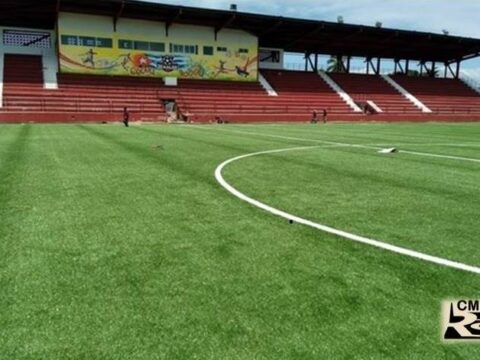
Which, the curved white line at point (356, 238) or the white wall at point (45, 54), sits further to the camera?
the white wall at point (45, 54)

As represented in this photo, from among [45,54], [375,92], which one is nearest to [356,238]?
[45,54]

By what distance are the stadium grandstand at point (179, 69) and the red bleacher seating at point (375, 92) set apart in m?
0.17

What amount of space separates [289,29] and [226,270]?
49279 mm

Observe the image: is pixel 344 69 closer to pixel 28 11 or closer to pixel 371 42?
pixel 371 42

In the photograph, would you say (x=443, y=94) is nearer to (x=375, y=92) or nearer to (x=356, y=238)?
(x=375, y=92)

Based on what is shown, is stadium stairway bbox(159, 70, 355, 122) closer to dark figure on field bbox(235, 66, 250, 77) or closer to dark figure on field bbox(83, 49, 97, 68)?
dark figure on field bbox(235, 66, 250, 77)

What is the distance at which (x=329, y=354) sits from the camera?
262 centimetres

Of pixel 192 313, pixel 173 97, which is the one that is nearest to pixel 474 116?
pixel 173 97

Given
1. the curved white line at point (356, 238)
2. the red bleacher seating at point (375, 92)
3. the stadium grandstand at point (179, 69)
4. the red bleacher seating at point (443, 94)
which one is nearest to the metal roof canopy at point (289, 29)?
the stadium grandstand at point (179, 69)

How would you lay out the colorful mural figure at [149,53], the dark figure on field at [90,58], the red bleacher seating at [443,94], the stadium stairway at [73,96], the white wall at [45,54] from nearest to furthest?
the stadium stairway at [73,96], the white wall at [45,54], the colorful mural figure at [149,53], the dark figure on field at [90,58], the red bleacher seating at [443,94]

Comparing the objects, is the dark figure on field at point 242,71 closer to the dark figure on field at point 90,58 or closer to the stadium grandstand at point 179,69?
the stadium grandstand at point 179,69

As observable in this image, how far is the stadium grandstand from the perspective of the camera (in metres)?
40.0

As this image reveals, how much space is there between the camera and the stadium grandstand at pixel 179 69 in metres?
40.0

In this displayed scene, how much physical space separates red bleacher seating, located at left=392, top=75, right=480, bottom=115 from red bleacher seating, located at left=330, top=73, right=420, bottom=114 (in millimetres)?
2613
